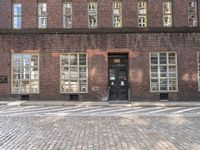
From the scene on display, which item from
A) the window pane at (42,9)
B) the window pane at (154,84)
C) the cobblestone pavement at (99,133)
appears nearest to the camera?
the cobblestone pavement at (99,133)

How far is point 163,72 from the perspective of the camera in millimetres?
25000

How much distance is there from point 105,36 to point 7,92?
321 inches

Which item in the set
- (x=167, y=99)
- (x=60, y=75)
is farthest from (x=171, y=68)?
(x=60, y=75)

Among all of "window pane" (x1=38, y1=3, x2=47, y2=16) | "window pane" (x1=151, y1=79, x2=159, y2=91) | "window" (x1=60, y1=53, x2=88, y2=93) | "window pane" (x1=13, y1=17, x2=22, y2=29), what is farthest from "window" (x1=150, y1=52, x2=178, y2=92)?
"window pane" (x1=13, y1=17, x2=22, y2=29)

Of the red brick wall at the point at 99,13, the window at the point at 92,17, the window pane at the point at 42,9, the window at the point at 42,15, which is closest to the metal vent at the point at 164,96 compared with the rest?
the red brick wall at the point at 99,13

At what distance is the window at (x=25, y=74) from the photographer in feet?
82.2

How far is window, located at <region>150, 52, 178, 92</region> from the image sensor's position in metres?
24.9

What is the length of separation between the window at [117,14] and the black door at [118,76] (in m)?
2.28

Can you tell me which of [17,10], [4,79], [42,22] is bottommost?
[4,79]

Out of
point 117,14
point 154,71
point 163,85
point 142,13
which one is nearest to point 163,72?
point 154,71

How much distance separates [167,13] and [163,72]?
14.4ft

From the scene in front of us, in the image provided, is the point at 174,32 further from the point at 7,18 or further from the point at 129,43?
the point at 7,18

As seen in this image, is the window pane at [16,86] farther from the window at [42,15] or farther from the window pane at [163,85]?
the window pane at [163,85]

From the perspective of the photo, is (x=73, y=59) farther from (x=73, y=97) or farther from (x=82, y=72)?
(x=73, y=97)
